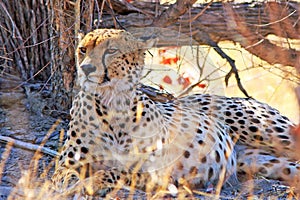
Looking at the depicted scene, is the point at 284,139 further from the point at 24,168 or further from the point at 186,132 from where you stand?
the point at 24,168

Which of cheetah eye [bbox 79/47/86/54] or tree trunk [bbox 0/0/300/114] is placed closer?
cheetah eye [bbox 79/47/86/54]

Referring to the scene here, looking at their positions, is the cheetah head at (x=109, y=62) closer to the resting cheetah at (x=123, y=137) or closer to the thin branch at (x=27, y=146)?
the resting cheetah at (x=123, y=137)

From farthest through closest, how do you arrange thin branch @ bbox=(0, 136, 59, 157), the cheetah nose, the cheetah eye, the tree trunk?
the tree trunk
thin branch @ bbox=(0, 136, 59, 157)
the cheetah eye
the cheetah nose

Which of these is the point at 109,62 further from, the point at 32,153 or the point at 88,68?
the point at 32,153

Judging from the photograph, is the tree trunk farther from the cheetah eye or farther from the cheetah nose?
the cheetah nose

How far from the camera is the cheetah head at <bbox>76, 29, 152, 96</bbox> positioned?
3625mm

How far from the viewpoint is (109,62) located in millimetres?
3654

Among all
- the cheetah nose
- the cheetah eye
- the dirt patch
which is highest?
the cheetah eye

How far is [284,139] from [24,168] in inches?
67.3

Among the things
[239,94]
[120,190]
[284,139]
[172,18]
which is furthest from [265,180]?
[239,94]

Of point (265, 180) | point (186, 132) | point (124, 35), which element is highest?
point (124, 35)

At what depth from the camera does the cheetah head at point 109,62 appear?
3625 mm

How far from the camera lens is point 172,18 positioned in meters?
4.97

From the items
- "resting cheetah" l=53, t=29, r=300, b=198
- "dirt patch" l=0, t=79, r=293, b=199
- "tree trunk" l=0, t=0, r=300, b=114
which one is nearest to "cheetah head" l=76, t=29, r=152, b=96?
"resting cheetah" l=53, t=29, r=300, b=198
